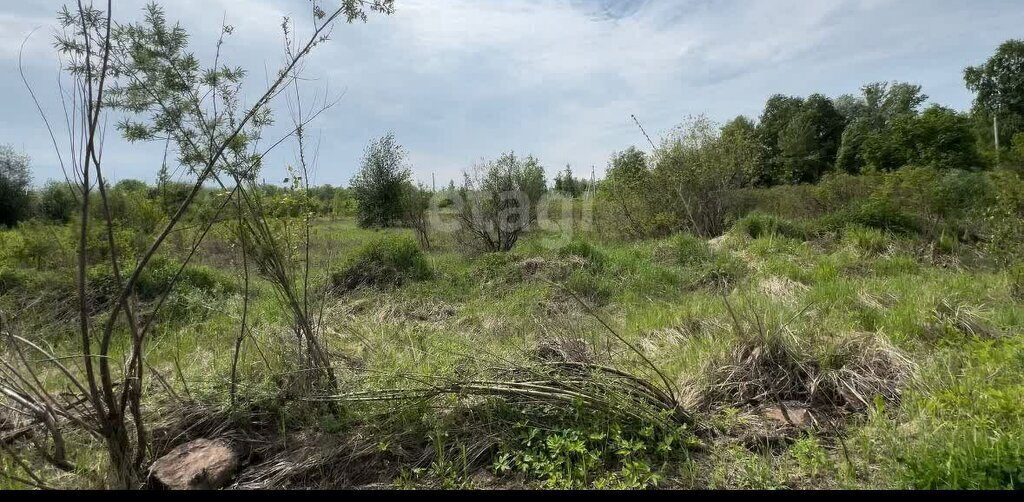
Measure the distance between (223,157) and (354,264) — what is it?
5.55m

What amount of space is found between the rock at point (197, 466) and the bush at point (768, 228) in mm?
8831

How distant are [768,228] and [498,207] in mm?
5272

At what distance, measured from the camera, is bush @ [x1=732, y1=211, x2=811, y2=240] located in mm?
9445

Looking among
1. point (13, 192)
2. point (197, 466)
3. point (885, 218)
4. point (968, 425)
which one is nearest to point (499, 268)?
point (197, 466)

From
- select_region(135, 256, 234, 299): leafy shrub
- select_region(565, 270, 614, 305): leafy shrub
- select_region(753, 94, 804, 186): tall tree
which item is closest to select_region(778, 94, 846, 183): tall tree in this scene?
select_region(753, 94, 804, 186): tall tree

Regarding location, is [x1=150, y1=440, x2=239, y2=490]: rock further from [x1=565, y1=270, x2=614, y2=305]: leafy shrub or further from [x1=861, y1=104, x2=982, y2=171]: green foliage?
[x1=861, y1=104, x2=982, y2=171]: green foliage

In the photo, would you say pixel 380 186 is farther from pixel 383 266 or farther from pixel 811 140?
pixel 811 140

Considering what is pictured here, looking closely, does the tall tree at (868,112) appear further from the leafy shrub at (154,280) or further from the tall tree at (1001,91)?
the leafy shrub at (154,280)

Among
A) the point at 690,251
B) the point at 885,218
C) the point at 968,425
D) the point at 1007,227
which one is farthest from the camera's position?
the point at 885,218

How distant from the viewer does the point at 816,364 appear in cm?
334

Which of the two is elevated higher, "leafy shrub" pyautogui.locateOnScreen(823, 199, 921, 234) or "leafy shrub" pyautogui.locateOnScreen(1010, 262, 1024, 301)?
"leafy shrub" pyautogui.locateOnScreen(823, 199, 921, 234)

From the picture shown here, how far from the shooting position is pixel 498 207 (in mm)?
11758

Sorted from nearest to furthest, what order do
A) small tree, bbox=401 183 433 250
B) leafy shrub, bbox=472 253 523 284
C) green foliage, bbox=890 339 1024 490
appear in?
green foliage, bbox=890 339 1024 490, leafy shrub, bbox=472 253 523 284, small tree, bbox=401 183 433 250

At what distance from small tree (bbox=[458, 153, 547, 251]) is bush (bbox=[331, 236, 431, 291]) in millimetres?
3161
